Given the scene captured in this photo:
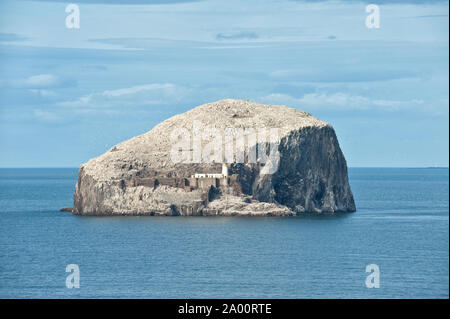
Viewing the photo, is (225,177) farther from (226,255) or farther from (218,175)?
(226,255)

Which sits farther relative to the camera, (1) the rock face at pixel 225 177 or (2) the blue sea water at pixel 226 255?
(1) the rock face at pixel 225 177

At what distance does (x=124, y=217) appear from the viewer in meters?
141

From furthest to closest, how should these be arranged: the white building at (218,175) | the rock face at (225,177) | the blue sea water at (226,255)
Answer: the white building at (218,175)
the rock face at (225,177)
the blue sea water at (226,255)

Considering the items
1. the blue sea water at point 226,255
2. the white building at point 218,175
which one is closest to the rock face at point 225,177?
the white building at point 218,175

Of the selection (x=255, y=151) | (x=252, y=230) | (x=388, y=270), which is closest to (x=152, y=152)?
(x=255, y=151)

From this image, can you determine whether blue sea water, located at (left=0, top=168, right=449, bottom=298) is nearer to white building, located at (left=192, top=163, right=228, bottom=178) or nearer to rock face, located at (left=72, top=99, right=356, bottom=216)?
rock face, located at (left=72, top=99, right=356, bottom=216)

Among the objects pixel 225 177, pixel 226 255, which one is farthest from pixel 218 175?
pixel 226 255

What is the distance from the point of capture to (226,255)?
9844 cm

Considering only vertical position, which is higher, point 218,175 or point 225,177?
point 218,175

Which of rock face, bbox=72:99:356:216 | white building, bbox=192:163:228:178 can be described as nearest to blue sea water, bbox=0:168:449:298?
rock face, bbox=72:99:356:216

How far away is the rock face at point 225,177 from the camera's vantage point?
5472 inches

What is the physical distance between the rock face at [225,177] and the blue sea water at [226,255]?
425cm

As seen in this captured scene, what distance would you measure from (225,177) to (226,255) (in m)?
41.3

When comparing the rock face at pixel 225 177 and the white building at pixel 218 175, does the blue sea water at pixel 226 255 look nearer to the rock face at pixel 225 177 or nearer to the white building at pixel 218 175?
the rock face at pixel 225 177
